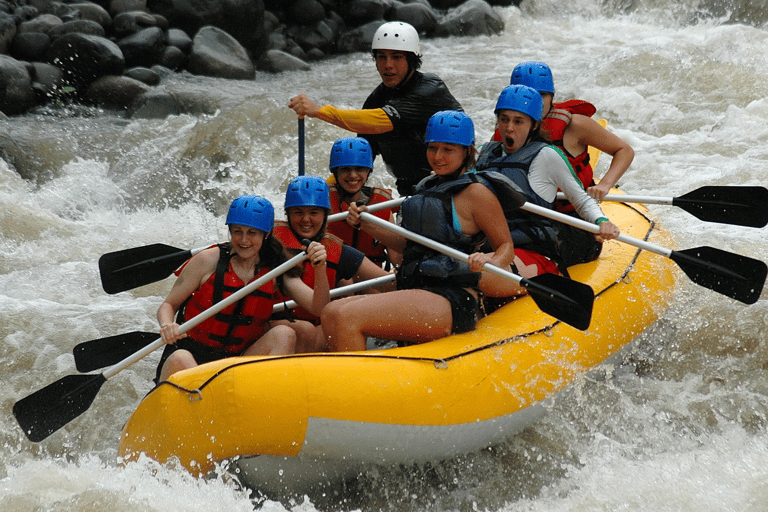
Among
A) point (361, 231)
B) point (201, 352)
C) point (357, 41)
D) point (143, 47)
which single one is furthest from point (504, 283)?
point (357, 41)

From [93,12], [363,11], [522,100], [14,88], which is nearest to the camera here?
→ [522,100]

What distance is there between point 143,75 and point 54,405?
6.73 metres

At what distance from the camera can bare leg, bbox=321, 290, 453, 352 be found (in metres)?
3.32

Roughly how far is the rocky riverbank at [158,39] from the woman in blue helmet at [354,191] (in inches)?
203

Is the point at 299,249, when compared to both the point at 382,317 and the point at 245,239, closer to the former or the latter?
the point at 245,239

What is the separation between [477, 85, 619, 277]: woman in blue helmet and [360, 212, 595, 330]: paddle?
1.15 ft

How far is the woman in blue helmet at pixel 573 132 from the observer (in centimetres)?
408

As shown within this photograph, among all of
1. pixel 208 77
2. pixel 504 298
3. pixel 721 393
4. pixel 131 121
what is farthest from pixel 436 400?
pixel 208 77

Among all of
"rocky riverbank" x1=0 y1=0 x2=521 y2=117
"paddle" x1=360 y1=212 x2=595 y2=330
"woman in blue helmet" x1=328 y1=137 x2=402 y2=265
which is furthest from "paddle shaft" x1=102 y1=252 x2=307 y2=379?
"rocky riverbank" x1=0 y1=0 x2=521 y2=117

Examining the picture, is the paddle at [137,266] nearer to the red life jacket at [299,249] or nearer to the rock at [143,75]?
the red life jacket at [299,249]

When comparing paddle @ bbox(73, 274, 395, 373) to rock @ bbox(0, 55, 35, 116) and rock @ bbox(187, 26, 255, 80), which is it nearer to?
rock @ bbox(0, 55, 35, 116)

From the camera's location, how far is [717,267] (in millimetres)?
3664

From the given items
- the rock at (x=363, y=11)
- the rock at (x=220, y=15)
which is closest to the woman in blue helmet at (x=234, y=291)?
the rock at (x=220, y=15)

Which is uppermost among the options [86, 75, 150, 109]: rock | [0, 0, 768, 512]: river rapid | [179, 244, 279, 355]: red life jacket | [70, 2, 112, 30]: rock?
[70, 2, 112, 30]: rock
